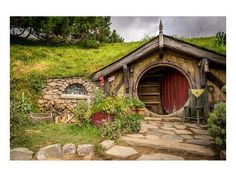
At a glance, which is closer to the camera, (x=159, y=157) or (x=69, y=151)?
(x=159, y=157)

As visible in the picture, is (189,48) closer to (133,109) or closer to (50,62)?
(133,109)

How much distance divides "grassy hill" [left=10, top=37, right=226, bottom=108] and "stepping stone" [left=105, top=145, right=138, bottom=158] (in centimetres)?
196

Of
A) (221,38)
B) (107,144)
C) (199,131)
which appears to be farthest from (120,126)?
(221,38)

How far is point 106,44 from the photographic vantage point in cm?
641

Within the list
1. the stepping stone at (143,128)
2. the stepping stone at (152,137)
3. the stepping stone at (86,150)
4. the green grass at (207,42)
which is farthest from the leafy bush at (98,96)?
the green grass at (207,42)

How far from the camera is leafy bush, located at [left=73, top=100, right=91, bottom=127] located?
5.55 m

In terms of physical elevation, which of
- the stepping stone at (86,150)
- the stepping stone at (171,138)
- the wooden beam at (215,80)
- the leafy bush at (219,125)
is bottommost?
the stepping stone at (86,150)

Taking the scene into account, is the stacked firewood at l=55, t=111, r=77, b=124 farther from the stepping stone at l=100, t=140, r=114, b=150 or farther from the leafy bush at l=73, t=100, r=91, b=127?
the stepping stone at l=100, t=140, r=114, b=150

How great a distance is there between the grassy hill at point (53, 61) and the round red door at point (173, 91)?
1.48 m

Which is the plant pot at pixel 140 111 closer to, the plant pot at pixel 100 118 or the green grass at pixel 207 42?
the plant pot at pixel 100 118

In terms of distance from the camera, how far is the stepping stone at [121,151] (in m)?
4.71

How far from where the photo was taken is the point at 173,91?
794 centimetres

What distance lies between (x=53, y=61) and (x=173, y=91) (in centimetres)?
370
